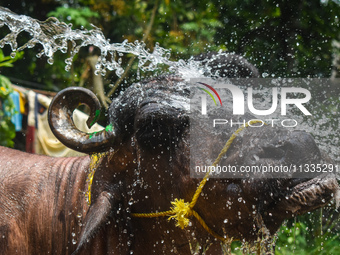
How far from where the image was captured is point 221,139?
2.38 metres

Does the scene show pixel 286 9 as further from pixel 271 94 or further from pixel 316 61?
pixel 271 94

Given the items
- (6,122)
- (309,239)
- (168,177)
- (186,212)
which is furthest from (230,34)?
(186,212)

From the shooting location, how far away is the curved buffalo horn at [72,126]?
262cm

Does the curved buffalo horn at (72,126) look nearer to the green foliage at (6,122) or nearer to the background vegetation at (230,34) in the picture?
the background vegetation at (230,34)

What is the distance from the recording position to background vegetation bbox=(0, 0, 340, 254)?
6039mm

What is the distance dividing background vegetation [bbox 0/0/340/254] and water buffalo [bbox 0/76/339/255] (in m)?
2.63

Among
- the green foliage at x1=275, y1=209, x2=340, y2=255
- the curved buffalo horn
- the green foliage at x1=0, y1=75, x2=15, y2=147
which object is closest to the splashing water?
the curved buffalo horn

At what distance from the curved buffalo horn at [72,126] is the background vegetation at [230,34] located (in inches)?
104

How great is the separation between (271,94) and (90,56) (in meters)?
5.41

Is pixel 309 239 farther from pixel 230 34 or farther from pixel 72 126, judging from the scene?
Result: pixel 72 126

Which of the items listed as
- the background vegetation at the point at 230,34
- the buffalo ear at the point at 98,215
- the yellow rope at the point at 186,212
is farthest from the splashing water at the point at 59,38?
the background vegetation at the point at 230,34

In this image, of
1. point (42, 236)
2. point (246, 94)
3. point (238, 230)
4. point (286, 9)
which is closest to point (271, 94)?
point (246, 94)

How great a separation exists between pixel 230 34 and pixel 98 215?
→ 213 inches

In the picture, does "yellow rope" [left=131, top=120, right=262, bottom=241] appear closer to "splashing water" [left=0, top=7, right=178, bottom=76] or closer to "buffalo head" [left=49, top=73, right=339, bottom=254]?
"buffalo head" [left=49, top=73, right=339, bottom=254]
